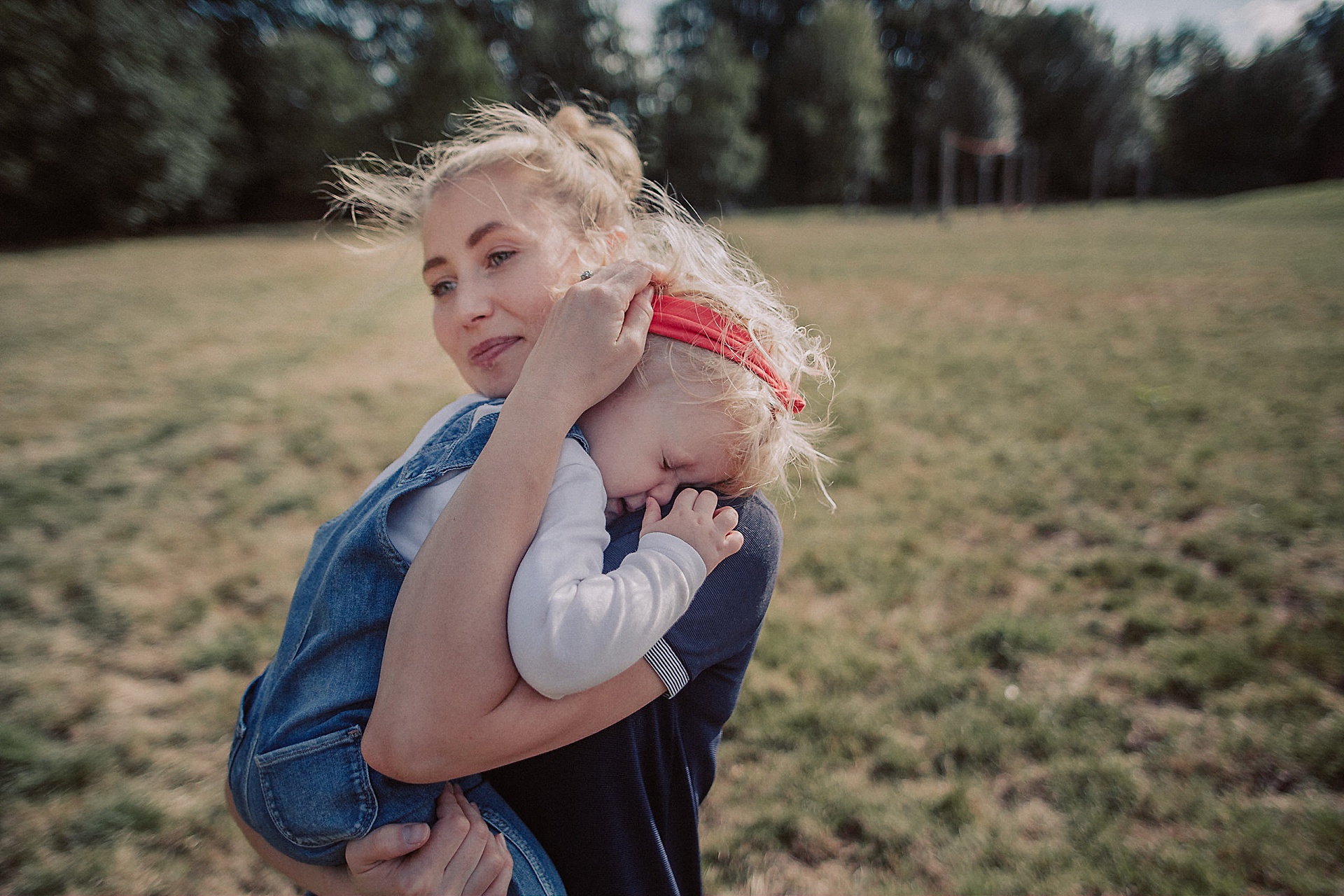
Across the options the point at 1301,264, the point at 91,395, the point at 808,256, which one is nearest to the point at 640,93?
the point at 808,256

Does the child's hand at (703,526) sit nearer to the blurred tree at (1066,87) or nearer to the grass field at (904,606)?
the grass field at (904,606)

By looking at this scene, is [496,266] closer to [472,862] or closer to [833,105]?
[472,862]

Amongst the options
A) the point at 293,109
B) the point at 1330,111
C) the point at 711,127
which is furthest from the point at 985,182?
the point at 293,109

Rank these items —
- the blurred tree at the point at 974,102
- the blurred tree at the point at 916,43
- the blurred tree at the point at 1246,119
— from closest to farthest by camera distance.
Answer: the blurred tree at the point at 974,102 → the blurred tree at the point at 1246,119 → the blurred tree at the point at 916,43

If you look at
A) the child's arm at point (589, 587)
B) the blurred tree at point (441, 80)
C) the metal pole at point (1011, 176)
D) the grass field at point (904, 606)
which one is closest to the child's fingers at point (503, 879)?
the child's arm at point (589, 587)

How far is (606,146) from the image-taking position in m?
1.81

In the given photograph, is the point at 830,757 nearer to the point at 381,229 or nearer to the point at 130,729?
the point at 381,229

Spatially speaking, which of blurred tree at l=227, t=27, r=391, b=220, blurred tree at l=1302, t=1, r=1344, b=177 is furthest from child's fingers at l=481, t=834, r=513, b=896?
blurred tree at l=1302, t=1, r=1344, b=177

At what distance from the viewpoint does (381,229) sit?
1.95m

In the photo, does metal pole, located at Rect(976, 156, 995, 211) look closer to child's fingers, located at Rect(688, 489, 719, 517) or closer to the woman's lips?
the woman's lips

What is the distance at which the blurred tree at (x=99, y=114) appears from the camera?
59.3 feet

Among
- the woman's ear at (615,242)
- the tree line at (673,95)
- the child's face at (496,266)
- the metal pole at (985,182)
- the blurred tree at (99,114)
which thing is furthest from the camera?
the metal pole at (985,182)

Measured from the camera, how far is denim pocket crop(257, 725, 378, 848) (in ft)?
3.64

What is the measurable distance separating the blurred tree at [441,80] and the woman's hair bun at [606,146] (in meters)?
29.4
